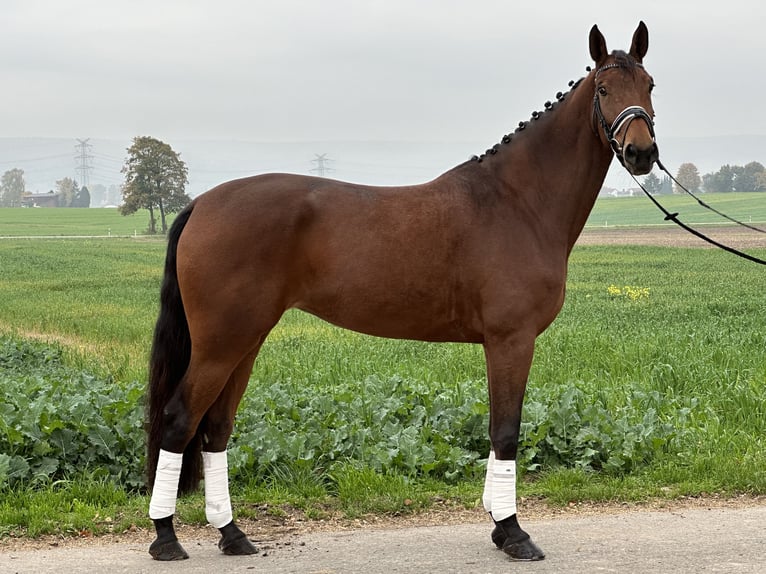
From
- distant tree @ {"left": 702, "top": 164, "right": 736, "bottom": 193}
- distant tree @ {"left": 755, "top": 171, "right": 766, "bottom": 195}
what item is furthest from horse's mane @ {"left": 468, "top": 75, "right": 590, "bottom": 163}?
distant tree @ {"left": 702, "top": 164, "right": 736, "bottom": 193}

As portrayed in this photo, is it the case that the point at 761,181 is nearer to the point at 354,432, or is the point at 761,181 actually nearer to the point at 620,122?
the point at 354,432

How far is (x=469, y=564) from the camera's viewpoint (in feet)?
14.4

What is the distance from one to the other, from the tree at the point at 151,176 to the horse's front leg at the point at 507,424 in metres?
69.8

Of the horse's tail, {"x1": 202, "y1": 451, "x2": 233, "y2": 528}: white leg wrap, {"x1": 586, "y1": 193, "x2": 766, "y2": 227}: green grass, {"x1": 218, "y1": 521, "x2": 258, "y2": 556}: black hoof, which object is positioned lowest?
{"x1": 218, "y1": 521, "x2": 258, "y2": 556}: black hoof

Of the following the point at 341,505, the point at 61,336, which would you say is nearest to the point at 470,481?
the point at 341,505

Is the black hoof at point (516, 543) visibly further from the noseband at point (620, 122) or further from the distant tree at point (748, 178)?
the distant tree at point (748, 178)

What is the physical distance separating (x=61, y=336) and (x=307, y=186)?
10838 millimetres

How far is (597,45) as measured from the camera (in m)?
4.51

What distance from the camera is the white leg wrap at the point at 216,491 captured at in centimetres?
467

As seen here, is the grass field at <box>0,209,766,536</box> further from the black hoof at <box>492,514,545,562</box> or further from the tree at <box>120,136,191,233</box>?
the tree at <box>120,136,191,233</box>

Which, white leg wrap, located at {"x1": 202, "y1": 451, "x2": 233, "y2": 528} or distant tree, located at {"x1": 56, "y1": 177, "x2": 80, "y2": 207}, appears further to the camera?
distant tree, located at {"x1": 56, "y1": 177, "x2": 80, "y2": 207}

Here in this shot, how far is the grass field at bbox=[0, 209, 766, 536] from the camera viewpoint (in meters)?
5.43

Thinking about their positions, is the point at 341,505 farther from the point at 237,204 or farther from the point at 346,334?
the point at 346,334

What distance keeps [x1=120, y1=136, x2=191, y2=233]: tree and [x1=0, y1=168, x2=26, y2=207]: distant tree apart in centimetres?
11151
